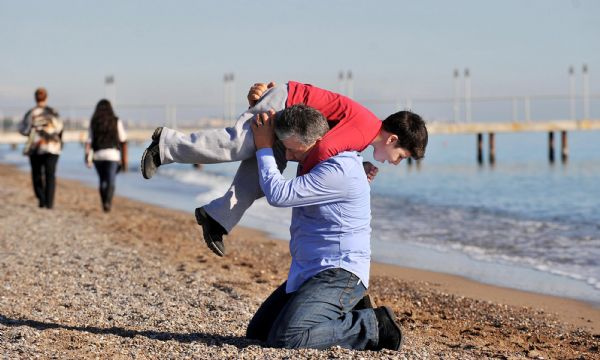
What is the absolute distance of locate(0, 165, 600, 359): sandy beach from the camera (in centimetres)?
466

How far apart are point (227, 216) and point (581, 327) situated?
2.91 m

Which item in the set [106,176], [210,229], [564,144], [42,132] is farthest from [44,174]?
[564,144]

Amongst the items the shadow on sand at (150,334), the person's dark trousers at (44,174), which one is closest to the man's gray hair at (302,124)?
the shadow on sand at (150,334)

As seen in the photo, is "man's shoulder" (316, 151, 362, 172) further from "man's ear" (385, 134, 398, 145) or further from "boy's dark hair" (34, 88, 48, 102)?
"boy's dark hair" (34, 88, 48, 102)

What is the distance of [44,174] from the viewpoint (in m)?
12.5

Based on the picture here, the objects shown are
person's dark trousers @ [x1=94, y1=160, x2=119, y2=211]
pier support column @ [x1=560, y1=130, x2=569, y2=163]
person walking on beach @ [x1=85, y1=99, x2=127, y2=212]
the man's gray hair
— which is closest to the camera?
the man's gray hair

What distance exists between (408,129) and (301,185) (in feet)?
2.06

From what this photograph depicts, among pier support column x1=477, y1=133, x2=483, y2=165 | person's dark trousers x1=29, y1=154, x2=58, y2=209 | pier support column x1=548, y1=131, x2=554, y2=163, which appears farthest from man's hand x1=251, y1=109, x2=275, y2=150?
pier support column x1=548, y1=131, x2=554, y2=163

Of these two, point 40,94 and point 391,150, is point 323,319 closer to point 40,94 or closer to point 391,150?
point 391,150

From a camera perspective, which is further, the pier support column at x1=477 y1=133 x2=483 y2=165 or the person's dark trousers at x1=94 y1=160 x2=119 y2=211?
the pier support column at x1=477 y1=133 x2=483 y2=165

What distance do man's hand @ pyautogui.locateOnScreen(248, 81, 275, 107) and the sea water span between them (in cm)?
382

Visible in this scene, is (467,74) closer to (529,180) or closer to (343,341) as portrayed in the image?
(529,180)

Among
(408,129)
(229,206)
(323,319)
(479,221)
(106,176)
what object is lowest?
(479,221)

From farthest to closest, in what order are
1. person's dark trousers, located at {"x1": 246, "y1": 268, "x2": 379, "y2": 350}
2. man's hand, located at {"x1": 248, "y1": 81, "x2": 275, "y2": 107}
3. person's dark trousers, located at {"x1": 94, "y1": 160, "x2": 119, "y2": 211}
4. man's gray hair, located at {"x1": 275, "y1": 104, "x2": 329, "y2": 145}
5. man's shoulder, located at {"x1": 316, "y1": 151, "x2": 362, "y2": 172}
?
1. person's dark trousers, located at {"x1": 94, "y1": 160, "x2": 119, "y2": 211}
2. man's hand, located at {"x1": 248, "y1": 81, "x2": 275, "y2": 107}
3. person's dark trousers, located at {"x1": 246, "y1": 268, "x2": 379, "y2": 350}
4. man's shoulder, located at {"x1": 316, "y1": 151, "x2": 362, "y2": 172}
5. man's gray hair, located at {"x1": 275, "y1": 104, "x2": 329, "y2": 145}
